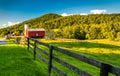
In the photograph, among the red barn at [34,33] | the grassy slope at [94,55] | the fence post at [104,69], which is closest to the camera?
the fence post at [104,69]

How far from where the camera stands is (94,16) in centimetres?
19138

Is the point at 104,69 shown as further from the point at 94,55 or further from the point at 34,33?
the point at 34,33

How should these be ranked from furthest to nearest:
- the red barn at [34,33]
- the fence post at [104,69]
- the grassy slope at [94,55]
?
1. the red barn at [34,33]
2. the grassy slope at [94,55]
3. the fence post at [104,69]

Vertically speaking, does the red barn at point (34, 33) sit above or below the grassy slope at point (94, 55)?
above

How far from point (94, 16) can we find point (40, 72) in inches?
7200

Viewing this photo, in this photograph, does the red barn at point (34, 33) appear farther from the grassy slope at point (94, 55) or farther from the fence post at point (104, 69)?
the fence post at point (104, 69)

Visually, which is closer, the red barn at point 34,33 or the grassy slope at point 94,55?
the grassy slope at point 94,55

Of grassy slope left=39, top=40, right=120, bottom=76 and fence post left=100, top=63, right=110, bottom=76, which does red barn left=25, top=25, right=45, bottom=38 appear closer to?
grassy slope left=39, top=40, right=120, bottom=76

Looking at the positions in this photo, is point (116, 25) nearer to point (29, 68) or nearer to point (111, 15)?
point (111, 15)

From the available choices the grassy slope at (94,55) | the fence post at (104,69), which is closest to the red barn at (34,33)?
the grassy slope at (94,55)

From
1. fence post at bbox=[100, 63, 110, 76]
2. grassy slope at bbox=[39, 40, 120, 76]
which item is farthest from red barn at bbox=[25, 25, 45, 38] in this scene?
fence post at bbox=[100, 63, 110, 76]

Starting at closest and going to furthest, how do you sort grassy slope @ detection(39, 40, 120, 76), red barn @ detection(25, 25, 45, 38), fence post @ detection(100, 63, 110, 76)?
1. fence post @ detection(100, 63, 110, 76)
2. grassy slope @ detection(39, 40, 120, 76)
3. red barn @ detection(25, 25, 45, 38)

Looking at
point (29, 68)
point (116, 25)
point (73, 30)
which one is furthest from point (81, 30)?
point (29, 68)

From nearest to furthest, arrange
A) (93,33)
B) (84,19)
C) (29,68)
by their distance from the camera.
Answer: (29,68), (93,33), (84,19)
